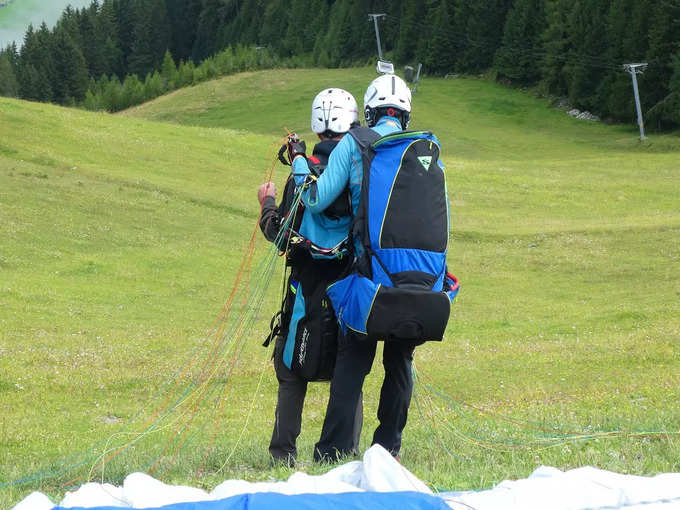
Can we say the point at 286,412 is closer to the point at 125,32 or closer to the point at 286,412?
the point at 286,412

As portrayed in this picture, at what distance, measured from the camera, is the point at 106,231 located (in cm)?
2473

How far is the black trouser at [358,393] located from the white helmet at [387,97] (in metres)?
1.68

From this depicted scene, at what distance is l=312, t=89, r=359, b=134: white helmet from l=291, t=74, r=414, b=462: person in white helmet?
0.95 feet

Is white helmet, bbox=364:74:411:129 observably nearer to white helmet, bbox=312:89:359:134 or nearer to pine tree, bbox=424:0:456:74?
white helmet, bbox=312:89:359:134

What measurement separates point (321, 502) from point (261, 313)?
16.2 m

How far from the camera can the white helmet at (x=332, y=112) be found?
6.60m

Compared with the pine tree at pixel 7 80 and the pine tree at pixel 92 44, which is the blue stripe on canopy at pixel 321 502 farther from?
the pine tree at pixel 92 44

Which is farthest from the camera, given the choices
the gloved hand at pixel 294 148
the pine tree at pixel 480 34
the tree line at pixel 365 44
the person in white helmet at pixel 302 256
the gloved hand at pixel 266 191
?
the pine tree at pixel 480 34

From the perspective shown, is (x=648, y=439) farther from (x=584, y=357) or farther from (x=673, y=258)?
(x=673, y=258)

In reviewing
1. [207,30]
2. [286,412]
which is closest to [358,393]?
[286,412]

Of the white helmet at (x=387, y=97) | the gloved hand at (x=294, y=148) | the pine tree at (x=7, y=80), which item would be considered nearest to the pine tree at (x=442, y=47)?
the pine tree at (x=7, y=80)

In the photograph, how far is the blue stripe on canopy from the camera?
3.64 meters

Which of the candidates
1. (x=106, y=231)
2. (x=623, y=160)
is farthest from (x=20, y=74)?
(x=106, y=231)

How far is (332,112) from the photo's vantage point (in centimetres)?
660
